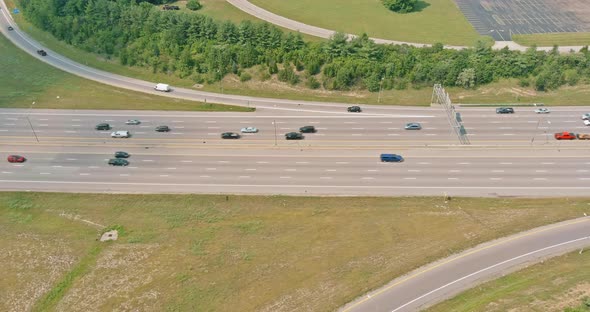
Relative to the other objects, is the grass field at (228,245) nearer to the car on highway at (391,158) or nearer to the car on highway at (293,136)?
the car on highway at (391,158)

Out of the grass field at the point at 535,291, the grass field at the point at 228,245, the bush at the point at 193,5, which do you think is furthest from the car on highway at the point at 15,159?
the bush at the point at 193,5

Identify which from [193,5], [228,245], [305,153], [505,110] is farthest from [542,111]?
[193,5]

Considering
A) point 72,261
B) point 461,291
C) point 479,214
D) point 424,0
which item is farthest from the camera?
point 424,0

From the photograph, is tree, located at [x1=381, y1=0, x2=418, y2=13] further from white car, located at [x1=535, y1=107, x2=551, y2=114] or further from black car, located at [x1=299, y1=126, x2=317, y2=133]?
black car, located at [x1=299, y1=126, x2=317, y2=133]

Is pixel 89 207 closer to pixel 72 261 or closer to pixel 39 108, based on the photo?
pixel 72 261

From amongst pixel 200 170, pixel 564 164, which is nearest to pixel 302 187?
pixel 200 170

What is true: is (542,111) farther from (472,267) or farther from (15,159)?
(15,159)

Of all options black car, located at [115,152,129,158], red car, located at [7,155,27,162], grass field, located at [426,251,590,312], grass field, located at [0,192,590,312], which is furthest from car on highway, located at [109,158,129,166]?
grass field, located at [426,251,590,312]
